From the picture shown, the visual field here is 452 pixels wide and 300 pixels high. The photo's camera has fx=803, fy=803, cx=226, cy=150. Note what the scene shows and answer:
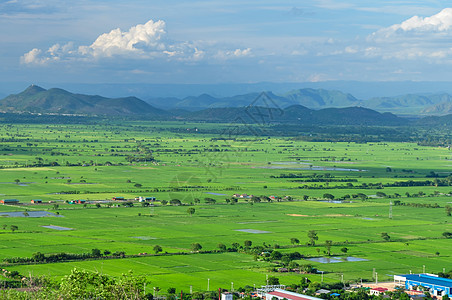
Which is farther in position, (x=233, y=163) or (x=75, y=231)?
(x=233, y=163)

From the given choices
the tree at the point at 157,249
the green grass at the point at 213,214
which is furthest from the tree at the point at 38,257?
the tree at the point at 157,249

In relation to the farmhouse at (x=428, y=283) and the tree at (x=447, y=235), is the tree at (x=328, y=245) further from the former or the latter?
the tree at (x=447, y=235)

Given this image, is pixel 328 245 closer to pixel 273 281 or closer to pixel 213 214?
pixel 273 281

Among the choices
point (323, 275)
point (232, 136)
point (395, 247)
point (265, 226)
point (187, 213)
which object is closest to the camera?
point (323, 275)

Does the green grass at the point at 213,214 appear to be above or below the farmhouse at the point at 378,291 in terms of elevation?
above

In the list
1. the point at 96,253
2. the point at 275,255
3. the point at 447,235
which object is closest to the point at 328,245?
the point at 275,255

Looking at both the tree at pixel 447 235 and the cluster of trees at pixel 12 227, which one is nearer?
the cluster of trees at pixel 12 227

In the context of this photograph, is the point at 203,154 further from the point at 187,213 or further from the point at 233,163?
the point at 187,213

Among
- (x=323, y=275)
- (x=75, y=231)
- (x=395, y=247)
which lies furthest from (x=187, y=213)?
(x=323, y=275)
